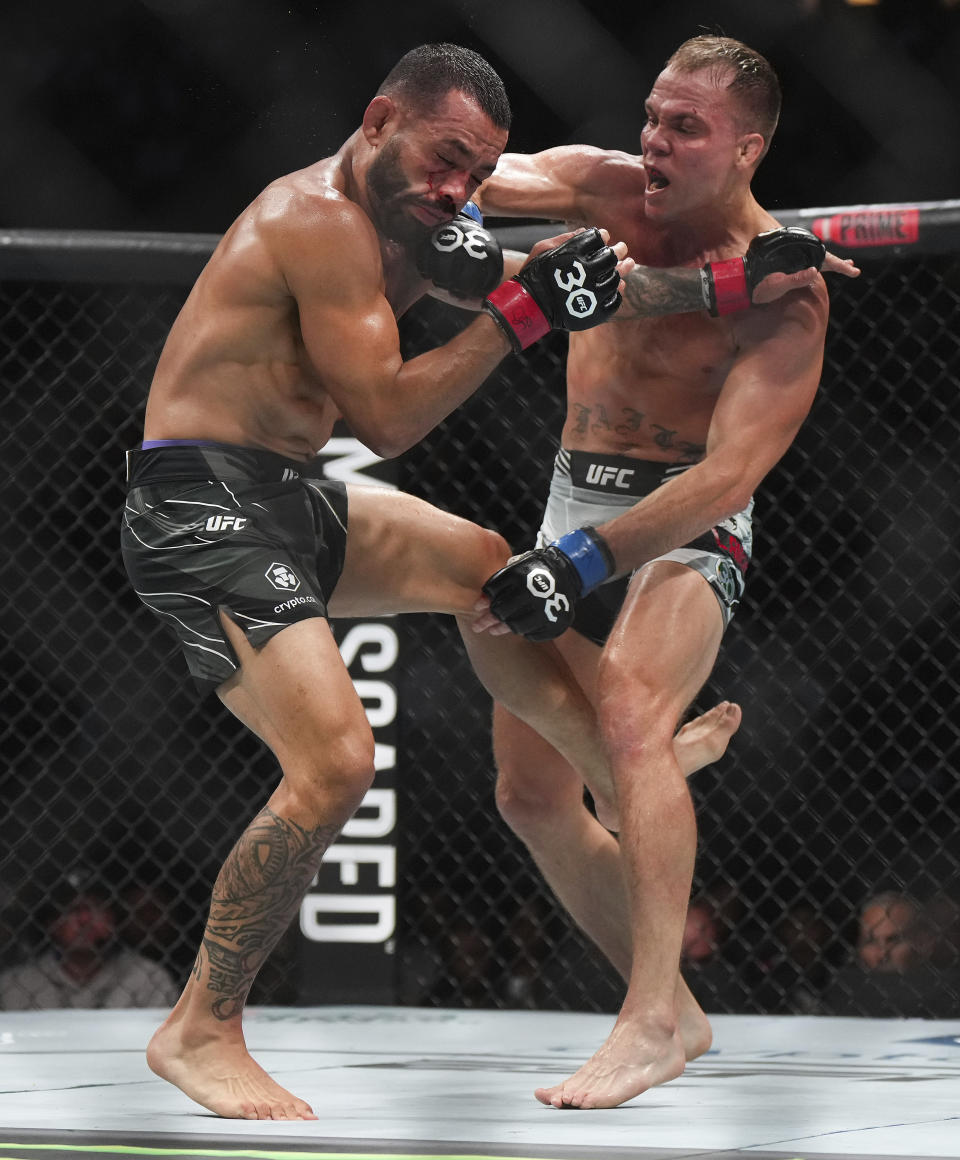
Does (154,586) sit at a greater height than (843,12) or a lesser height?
lesser

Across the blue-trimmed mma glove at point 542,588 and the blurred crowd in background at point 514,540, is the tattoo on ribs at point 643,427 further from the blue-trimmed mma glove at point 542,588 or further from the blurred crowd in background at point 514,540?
the blurred crowd in background at point 514,540

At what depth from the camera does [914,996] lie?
3229 mm

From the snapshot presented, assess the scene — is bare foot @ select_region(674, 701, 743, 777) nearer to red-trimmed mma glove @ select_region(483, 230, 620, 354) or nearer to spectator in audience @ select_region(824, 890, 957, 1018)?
red-trimmed mma glove @ select_region(483, 230, 620, 354)

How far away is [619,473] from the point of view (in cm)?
223

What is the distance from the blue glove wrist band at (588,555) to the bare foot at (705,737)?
27cm

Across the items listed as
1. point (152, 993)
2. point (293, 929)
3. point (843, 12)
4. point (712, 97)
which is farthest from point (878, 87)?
point (152, 993)

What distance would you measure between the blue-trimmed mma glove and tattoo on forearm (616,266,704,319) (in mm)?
344

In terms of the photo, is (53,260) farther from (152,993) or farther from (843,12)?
(843,12)

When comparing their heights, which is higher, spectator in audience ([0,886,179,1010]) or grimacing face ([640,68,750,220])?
grimacing face ([640,68,750,220])

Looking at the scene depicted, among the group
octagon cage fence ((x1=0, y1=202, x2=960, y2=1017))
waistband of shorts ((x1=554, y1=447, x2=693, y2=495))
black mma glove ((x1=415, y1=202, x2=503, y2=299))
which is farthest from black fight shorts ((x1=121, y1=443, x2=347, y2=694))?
octagon cage fence ((x1=0, y1=202, x2=960, y2=1017))

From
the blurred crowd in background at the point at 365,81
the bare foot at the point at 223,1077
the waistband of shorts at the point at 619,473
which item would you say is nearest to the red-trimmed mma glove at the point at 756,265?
the waistband of shorts at the point at 619,473

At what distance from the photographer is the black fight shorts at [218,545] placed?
1761 mm

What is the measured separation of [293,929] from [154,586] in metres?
1.49

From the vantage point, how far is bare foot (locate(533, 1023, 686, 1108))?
5.74 feet
